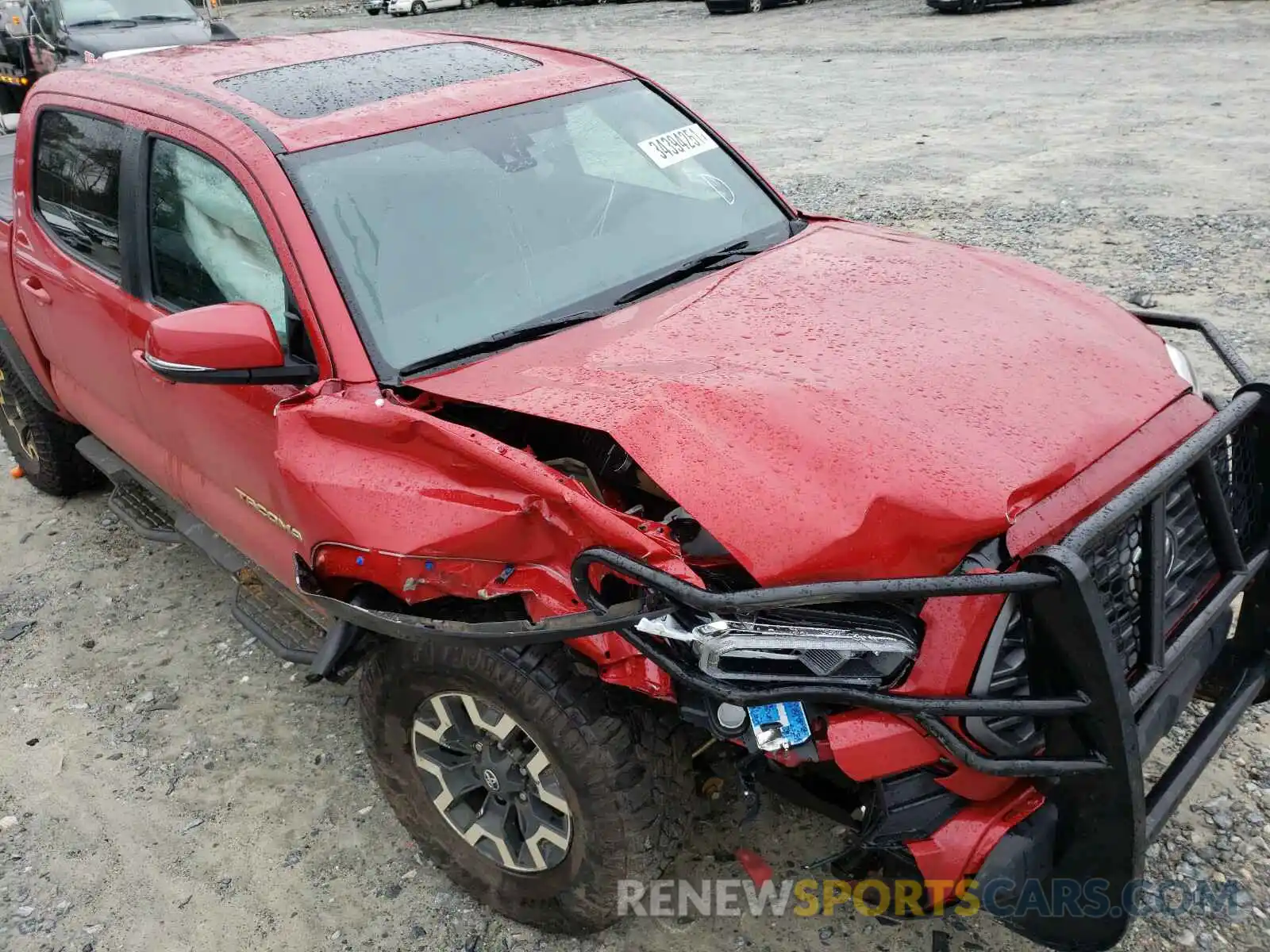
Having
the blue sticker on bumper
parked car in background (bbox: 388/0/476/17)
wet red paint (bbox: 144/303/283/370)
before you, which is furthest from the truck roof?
parked car in background (bbox: 388/0/476/17)

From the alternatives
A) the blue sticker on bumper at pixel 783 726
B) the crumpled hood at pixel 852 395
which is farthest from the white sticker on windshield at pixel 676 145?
the blue sticker on bumper at pixel 783 726

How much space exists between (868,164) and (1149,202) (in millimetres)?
2697

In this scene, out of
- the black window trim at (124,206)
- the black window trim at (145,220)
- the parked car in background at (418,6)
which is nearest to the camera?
the black window trim at (145,220)

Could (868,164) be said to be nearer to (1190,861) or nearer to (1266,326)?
(1266,326)

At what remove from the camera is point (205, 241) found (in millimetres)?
3154

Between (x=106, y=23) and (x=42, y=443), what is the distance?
10781 mm

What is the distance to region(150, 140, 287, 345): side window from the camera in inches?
114

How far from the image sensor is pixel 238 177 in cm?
285

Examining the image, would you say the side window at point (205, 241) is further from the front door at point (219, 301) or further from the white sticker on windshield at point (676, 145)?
the white sticker on windshield at point (676, 145)

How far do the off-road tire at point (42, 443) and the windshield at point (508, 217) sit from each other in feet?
9.16

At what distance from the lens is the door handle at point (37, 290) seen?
3.97 metres

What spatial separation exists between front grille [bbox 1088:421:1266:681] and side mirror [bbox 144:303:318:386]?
197cm

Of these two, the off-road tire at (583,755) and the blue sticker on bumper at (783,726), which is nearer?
the blue sticker on bumper at (783,726)

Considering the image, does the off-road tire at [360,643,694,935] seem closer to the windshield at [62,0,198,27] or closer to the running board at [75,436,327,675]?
the running board at [75,436,327,675]
